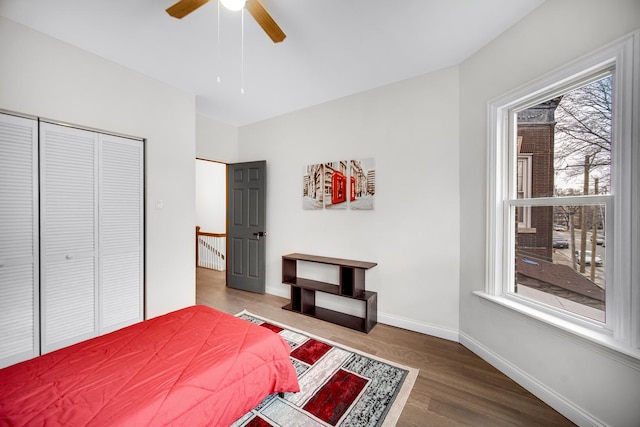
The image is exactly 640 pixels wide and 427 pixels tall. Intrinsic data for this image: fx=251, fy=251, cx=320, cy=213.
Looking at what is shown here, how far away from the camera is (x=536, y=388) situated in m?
1.80

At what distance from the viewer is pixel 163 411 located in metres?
1.11

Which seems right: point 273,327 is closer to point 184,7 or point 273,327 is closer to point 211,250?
point 184,7

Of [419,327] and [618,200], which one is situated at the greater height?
[618,200]

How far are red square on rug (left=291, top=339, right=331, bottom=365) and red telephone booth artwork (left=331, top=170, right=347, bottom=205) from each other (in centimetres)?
170

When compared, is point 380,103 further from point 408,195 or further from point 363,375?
point 363,375

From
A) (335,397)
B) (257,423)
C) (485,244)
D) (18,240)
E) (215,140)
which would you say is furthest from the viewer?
(215,140)

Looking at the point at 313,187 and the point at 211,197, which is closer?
the point at 313,187

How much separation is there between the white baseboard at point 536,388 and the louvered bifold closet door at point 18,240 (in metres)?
3.89

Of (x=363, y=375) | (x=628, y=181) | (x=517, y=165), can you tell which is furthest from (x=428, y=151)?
(x=363, y=375)

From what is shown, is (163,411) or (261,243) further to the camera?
(261,243)

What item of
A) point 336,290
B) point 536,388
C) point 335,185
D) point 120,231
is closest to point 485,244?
point 536,388

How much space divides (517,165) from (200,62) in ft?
10.3

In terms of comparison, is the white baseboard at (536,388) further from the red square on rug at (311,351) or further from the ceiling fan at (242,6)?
the ceiling fan at (242,6)

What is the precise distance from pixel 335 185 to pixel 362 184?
1.29 feet
